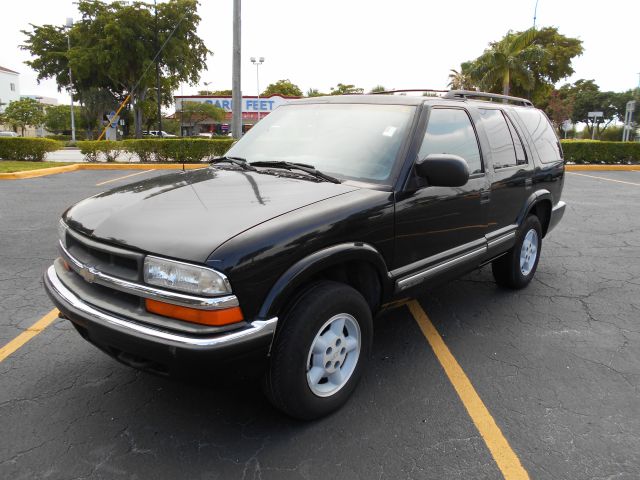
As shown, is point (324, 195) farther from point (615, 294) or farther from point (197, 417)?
point (615, 294)

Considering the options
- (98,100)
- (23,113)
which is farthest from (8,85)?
(98,100)

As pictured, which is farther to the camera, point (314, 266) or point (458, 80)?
point (458, 80)

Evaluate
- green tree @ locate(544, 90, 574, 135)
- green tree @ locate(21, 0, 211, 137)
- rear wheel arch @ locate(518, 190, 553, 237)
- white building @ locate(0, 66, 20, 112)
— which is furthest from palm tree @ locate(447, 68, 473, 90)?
white building @ locate(0, 66, 20, 112)

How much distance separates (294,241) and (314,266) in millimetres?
186

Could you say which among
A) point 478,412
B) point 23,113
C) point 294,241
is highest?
point 23,113

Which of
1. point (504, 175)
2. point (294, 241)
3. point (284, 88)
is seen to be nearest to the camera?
point (294, 241)

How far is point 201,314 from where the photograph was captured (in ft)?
7.14

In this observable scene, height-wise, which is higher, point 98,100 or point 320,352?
point 98,100

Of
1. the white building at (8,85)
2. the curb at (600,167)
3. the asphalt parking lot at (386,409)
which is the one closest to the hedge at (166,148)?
the curb at (600,167)

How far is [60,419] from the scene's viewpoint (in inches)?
106

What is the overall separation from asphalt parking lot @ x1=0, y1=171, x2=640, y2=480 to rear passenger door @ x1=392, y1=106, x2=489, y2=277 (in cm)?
74

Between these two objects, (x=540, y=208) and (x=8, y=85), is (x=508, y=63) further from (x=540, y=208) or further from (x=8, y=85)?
(x=8, y=85)

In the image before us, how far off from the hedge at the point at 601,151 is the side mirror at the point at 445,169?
60.8 feet

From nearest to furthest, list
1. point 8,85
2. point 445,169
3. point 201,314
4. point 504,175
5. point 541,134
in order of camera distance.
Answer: point 201,314 → point 445,169 → point 504,175 → point 541,134 → point 8,85
